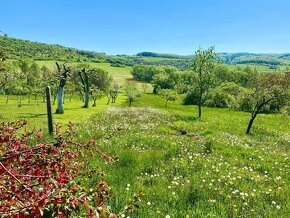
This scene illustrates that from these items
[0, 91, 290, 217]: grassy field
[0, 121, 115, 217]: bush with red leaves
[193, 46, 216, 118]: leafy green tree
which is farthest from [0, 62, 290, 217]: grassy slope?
[193, 46, 216, 118]: leafy green tree

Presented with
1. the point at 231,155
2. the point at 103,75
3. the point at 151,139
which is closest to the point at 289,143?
the point at 231,155

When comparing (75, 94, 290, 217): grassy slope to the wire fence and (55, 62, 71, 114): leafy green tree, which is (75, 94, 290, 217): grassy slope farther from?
(55, 62, 71, 114): leafy green tree

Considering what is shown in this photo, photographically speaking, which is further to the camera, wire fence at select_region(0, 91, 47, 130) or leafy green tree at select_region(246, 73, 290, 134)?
wire fence at select_region(0, 91, 47, 130)

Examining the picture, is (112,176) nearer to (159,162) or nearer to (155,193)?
(155,193)

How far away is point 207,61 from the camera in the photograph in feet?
145

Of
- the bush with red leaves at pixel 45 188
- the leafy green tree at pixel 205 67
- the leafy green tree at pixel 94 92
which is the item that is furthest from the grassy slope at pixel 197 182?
the leafy green tree at pixel 94 92

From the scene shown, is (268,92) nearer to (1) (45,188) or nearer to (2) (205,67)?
(2) (205,67)

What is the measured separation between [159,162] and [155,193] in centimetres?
385

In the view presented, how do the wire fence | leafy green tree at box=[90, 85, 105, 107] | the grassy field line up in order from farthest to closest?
leafy green tree at box=[90, 85, 105, 107] < the wire fence < the grassy field

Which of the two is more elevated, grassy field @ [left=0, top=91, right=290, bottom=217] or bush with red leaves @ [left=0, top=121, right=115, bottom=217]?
bush with red leaves @ [left=0, top=121, right=115, bottom=217]

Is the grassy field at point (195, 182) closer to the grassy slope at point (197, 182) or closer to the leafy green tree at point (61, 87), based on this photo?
the grassy slope at point (197, 182)

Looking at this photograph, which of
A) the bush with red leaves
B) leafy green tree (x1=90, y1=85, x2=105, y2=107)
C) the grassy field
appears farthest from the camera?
leafy green tree (x1=90, y1=85, x2=105, y2=107)

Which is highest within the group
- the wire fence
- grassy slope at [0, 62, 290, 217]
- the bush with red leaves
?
the bush with red leaves

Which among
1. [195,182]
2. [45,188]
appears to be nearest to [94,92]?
[195,182]
